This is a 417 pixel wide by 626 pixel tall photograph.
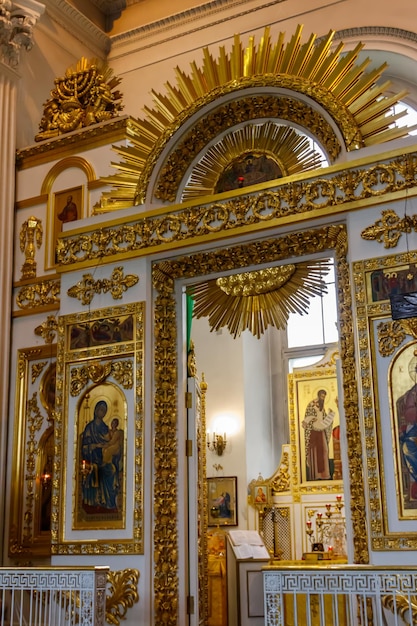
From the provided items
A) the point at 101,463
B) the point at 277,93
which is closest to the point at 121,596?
the point at 101,463

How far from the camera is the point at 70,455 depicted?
855 cm

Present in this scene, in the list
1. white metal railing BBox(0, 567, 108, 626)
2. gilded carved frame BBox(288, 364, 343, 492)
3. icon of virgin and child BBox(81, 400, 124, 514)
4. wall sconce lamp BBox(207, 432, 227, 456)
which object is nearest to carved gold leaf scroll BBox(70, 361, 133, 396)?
icon of virgin and child BBox(81, 400, 124, 514)

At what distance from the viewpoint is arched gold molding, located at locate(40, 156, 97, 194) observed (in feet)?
33.6

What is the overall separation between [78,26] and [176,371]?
7550 mm

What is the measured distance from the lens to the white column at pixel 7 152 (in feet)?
33.0

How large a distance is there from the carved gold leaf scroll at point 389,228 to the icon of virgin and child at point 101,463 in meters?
3.11

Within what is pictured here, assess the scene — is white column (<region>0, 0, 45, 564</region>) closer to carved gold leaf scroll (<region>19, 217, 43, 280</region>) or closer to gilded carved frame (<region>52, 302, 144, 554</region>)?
carved gold leaf scroll (<region>19, 217, 43, 280</region>)

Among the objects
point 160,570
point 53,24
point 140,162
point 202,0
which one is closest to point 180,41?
point 202,0

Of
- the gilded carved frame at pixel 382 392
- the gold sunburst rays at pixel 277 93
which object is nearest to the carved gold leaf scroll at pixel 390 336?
the gilded carved frame at pixel 382 392

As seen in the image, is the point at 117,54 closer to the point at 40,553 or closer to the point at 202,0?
the point at 202,0

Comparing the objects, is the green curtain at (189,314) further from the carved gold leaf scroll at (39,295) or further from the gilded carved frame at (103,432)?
the carved gold leaf scroll at (39,295)

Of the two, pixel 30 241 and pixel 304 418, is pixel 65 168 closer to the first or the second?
pixel 30 241

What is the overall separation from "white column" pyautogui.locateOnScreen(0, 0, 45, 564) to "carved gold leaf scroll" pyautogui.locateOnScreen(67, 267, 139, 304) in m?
1.72

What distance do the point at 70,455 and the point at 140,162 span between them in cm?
316
